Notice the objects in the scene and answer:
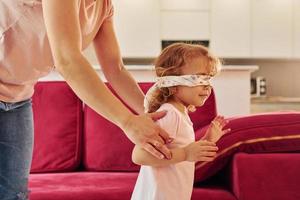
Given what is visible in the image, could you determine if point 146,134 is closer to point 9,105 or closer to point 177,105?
point 177,105

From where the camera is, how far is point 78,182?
159 cm

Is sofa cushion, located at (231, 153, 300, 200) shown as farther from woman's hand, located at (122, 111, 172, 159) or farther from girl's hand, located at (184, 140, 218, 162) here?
woman's hand, located at (122, 111, 172, 159)

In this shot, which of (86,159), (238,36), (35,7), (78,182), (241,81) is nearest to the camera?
(35,7)

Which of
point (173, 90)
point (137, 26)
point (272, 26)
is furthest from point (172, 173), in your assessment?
point (272, 26)

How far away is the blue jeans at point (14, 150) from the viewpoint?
3.66 feet

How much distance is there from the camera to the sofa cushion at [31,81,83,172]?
184 cm

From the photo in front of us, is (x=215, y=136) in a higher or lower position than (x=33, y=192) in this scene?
higher

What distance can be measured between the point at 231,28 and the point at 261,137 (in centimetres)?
434

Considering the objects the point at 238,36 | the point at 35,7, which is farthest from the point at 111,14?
the point at 238,36

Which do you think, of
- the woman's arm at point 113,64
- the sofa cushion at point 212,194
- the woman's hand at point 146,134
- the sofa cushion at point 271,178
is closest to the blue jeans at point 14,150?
the woman's arm at point 113,64

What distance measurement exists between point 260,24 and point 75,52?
502 cm

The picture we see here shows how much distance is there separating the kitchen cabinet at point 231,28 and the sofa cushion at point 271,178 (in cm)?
431

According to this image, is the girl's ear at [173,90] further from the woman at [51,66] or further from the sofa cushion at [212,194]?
the sofa cushion at [212,194]

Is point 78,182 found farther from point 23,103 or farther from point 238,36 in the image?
point 238,36
